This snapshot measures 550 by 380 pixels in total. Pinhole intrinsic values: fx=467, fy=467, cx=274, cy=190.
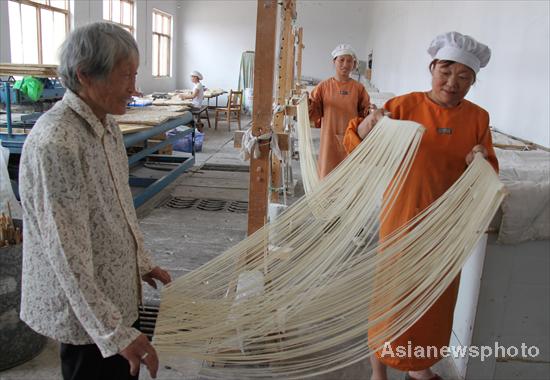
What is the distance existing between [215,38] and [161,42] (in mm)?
1515

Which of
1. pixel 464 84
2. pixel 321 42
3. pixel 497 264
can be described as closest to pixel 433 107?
pixel 464 84

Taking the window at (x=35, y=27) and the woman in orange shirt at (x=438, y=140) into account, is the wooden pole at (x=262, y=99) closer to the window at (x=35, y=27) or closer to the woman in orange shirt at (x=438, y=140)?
the woman in orange shirt at (x=438, y=140)

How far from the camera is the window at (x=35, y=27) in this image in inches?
242

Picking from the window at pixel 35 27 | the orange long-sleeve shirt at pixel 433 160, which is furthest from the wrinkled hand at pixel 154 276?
the window at pixel 35 27

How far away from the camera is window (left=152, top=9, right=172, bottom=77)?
11607mm

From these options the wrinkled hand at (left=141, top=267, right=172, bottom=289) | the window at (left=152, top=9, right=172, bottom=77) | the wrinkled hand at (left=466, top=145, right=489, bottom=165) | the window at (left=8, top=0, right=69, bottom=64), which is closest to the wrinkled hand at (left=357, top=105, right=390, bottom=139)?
the wrinkled hand at (left=466, top=145, right=489, bottom=165)

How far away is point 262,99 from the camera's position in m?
1.72

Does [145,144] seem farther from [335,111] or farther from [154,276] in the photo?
[154,276]

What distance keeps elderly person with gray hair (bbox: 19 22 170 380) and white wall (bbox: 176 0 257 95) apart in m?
12.2

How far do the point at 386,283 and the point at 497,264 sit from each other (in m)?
0.55

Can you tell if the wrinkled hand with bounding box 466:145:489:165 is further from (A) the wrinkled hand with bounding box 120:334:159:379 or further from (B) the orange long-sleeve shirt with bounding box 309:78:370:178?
(B) the orange long-sleeve shirt with bounding box 309:78:370:178

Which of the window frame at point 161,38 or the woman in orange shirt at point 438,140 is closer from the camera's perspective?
the woman in orange shirt at point 438,140

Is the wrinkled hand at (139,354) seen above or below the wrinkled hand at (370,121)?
below

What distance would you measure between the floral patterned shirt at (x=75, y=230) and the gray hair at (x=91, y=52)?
0.05 meters
